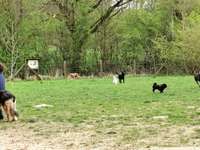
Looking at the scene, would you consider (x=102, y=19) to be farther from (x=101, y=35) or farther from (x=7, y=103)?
(x=7, y=103)

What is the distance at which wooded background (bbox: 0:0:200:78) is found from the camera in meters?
48.9

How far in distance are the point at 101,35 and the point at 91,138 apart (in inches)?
1711

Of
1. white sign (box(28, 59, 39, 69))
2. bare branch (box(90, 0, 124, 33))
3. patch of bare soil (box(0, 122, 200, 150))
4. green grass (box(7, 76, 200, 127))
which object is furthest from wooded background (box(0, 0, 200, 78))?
patch of bare soil (box(0, 122, 200, 150))

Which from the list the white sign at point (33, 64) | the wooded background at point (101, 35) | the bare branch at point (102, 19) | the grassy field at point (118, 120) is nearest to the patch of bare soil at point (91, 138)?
the grassy field at point (118, 120)

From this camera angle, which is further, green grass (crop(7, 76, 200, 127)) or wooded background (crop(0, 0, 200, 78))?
wooded background (crop(0, 0, 200, 78))

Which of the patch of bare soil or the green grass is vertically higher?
the green grass

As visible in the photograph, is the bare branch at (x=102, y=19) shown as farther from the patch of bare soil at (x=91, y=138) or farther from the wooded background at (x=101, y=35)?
the patch of bare soil at (x=91, y=138)

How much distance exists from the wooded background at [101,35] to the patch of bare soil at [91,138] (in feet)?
109

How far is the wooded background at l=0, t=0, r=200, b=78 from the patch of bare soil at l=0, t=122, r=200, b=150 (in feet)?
109

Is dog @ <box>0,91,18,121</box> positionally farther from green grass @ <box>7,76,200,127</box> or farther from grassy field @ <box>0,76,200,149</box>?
green grass @ <box>7,76,200,127</box>

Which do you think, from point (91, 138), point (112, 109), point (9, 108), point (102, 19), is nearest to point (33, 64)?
point (102, 19)

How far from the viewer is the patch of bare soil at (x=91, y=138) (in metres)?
11.1

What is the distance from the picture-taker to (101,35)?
182 ft

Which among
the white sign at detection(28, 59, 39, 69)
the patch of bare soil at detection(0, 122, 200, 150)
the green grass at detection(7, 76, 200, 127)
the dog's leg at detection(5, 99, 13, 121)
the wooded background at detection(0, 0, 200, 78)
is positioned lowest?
the patch of bare soil at detection(0, 122, 200, 150)
